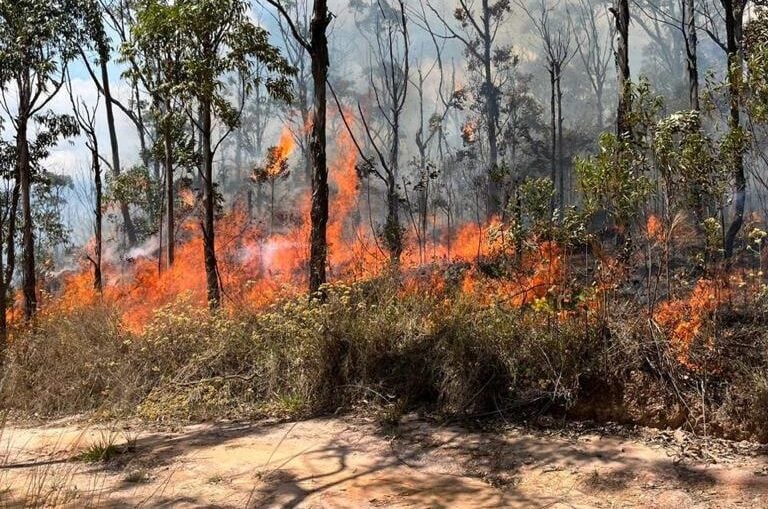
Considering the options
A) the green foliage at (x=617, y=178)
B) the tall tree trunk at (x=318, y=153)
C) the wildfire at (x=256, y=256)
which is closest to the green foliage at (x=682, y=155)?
the green foliage at (x=617, y=178)

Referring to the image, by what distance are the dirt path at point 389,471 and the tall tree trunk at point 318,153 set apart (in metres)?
2.98

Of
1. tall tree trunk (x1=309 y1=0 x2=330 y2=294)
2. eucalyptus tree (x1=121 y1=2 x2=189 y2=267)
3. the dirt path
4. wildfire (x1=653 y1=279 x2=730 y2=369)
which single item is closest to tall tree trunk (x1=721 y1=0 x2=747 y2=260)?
wildfire (x1=653 y1=279 x2=730 y2=369)

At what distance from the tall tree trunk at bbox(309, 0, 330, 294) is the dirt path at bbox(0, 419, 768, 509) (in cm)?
298

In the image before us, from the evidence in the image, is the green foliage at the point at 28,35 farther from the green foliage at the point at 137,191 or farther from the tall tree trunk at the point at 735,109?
the tall tree trunk at the point at 735,109

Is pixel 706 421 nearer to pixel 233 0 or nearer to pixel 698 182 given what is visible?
pixel 698 182

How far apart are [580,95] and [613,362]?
5240cm

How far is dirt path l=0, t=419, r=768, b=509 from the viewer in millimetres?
3525

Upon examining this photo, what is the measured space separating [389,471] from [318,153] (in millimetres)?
5070

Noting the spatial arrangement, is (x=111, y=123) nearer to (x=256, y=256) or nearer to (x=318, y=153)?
(x=256, y=256)

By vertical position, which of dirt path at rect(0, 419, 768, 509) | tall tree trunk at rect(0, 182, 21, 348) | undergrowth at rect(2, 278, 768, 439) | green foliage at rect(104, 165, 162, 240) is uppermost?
green foliage at rect(104, 165, 162, 240)

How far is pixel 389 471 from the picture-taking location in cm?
410

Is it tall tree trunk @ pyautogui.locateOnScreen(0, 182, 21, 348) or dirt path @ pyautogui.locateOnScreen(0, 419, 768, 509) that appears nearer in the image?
dirt path @ pyautogui.locateOnScreen(0, 419, 768, 509)

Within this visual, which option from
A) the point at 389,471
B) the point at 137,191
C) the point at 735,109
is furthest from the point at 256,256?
the point at 389,471

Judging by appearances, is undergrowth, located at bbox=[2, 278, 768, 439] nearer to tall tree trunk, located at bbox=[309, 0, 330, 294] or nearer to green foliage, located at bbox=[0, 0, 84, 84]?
tall tree trunk, located at bbox=[309, 0, 330, 294]
